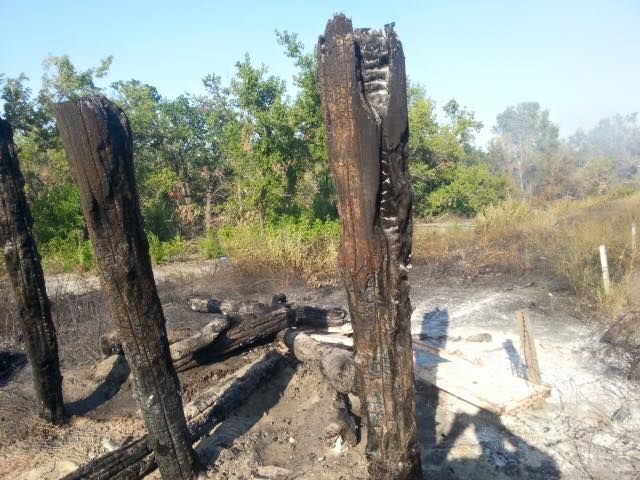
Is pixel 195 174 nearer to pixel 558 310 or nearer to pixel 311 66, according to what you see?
pixel 311 66

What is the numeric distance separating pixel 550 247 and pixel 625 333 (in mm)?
4661

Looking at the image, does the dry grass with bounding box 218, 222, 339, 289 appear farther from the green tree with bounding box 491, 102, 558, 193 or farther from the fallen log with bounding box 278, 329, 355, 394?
the green tree with bounding box 491, 102, 558, 193

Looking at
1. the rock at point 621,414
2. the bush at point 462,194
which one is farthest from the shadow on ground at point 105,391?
the bush at point 462,194

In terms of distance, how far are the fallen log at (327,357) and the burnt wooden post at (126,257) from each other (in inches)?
55.7

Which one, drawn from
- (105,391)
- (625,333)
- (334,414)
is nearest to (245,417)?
(334,414)

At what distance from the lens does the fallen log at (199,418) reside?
11.2 feet

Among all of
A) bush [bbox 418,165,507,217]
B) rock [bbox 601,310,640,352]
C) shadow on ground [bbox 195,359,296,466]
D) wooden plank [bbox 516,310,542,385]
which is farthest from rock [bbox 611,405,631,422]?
bush [bbox 418,165,507,217]

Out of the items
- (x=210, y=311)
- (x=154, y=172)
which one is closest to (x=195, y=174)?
(x=154, y=172)

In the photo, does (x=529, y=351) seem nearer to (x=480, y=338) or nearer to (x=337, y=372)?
(x=480, y=338)

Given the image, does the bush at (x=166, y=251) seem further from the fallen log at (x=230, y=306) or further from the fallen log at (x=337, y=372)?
the fallen log at (x=337, y=372)

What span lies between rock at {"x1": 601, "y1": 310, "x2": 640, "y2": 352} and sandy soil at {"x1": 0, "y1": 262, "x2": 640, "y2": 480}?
17 centimetres

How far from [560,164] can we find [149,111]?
18.6 m

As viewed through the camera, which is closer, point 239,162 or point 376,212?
point 376,212

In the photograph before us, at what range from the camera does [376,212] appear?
224 cm
